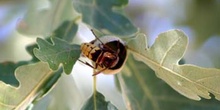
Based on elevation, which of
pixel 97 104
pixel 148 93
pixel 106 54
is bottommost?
pixel 148 93

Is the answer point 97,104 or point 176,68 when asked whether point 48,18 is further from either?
point 176,68

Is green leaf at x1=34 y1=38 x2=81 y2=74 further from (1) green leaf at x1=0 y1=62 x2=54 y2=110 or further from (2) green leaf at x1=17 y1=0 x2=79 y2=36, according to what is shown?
(2) green leaf at x1=17 y1=0 x2=79 y2=36

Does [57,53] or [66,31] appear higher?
[57,53]

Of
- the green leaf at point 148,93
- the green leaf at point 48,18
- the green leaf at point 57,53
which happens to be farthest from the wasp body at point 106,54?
the green leaf at point 48,18

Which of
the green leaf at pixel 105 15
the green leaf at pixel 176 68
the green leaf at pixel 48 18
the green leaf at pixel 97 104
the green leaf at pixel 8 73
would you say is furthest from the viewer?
the green leaf at pixel 48 18

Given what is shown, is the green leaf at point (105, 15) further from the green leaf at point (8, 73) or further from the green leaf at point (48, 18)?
the green leaf at point (8, 73)

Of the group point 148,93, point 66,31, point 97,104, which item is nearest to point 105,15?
point 66,31
